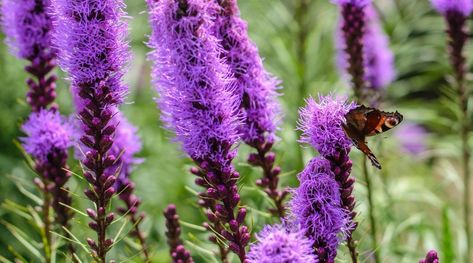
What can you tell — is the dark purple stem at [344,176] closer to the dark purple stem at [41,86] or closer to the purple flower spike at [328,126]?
the purple flower spike at [328,126]

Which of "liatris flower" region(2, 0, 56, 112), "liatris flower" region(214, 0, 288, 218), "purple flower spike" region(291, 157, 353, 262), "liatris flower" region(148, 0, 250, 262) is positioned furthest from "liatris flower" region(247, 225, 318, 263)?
"liatris flower" region(2, 0, 56, 112)

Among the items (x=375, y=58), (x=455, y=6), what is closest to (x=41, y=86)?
(x=455, y=6)

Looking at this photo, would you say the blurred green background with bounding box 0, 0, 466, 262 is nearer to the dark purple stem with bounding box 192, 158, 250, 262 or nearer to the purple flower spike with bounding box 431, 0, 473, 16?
the purple flower spike with bounding box 431, 0, 473, 16

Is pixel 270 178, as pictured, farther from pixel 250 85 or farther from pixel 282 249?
pixel 282 249

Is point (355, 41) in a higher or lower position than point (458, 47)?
lower

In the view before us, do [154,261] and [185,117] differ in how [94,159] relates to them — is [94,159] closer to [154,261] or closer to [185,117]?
[185,117]

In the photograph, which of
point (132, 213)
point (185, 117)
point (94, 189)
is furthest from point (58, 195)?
point (185, 117)
